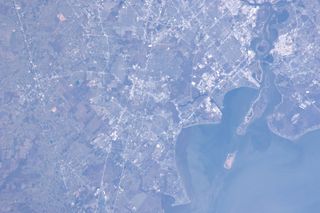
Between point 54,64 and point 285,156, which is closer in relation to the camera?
point 54,64

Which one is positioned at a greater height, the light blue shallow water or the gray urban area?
the gray urban area

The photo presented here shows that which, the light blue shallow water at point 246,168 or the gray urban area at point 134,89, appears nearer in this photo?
the gray urban area at point 134,89

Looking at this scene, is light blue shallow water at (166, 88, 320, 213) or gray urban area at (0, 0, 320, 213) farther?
light blue shallow water at (166, 88, 320, 213)

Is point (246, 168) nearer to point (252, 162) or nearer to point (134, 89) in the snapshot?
point (252, 162)

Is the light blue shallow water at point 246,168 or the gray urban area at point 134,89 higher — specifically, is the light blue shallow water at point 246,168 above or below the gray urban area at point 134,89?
below

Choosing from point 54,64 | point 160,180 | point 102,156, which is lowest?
point 160,180

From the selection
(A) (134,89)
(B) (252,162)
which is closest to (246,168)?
(B) (252,162)

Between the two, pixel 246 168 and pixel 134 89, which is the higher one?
pixel 134 89

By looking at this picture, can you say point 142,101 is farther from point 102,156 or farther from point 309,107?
point 309,107

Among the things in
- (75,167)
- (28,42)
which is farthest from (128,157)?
(28,42)

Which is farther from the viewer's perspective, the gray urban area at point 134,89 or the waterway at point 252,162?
the waterway at point 252,162

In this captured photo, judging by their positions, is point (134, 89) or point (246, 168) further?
point (246, 168)
